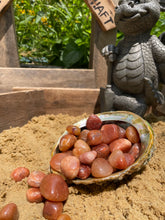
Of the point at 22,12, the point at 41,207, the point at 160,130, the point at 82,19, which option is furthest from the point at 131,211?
the point at 22,12

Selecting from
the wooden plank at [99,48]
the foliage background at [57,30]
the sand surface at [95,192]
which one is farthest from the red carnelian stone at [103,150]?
the foliage background at [57,30]

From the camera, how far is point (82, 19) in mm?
1932

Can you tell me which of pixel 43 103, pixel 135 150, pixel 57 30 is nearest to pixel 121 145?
pixel 135 150

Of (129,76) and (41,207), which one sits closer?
(41,207)

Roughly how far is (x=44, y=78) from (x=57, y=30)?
37.6 inches

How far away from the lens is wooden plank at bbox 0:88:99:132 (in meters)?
1.15

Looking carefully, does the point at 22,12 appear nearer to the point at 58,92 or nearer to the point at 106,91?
the point at 58,92

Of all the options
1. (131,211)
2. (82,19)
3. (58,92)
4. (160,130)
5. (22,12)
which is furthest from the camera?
(22,12)

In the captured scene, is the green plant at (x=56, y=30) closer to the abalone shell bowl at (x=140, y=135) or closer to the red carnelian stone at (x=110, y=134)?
the abalone shell bowl at (x=140, y=135)

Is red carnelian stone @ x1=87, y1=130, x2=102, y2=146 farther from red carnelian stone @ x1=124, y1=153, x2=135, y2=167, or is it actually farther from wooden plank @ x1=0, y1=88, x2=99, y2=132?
wooden plank @ x1=0, y1=88, x2=99, y2=132

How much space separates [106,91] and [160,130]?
1.39 feet

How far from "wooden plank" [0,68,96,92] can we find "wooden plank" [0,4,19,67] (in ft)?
0.36

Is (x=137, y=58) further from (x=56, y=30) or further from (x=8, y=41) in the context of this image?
(x=56, y=30)

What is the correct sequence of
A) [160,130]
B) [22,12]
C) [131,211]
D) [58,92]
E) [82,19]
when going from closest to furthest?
[131,211]
[160,130]
[58,92]
[82,19]
[22,12]
